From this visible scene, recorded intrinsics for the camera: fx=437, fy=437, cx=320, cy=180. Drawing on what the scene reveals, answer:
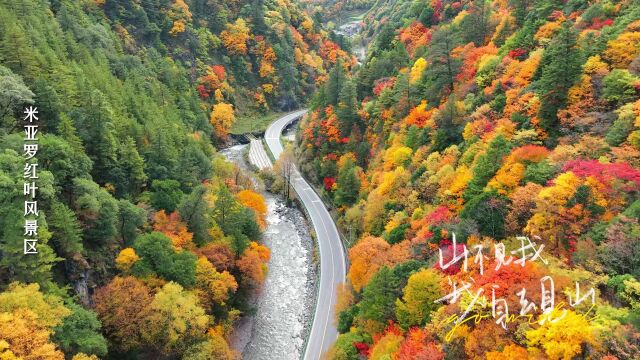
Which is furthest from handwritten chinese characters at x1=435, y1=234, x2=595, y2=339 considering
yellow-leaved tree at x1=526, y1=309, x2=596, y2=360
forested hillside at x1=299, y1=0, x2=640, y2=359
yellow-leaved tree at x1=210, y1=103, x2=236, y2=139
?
yellow-leaved tree at x1=210, y1=103, x2=236, y2=139

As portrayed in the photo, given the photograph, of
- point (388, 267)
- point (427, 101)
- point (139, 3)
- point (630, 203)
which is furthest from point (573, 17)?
point (139, 3)

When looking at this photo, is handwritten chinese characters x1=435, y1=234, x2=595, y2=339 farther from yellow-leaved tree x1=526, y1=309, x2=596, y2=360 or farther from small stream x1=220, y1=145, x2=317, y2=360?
small stream x1=220, y1=145, x2=317, y2=360

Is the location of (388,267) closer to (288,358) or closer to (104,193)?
(288,358)

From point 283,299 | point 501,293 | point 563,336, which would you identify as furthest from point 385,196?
point 563,336

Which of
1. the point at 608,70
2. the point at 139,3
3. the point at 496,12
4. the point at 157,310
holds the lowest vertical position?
the point at 157,310

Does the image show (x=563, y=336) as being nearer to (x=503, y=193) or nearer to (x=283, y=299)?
(x=503, y=193)

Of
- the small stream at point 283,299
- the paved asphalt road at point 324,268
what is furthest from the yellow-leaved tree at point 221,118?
the small stream at point 283,299

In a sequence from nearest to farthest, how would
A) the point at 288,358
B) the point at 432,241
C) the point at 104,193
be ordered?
the point at 432,241, the point at 104,193, the point at 288,358

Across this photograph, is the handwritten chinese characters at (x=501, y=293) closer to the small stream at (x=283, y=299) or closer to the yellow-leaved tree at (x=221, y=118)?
the small stream at (x=283, y=299)
